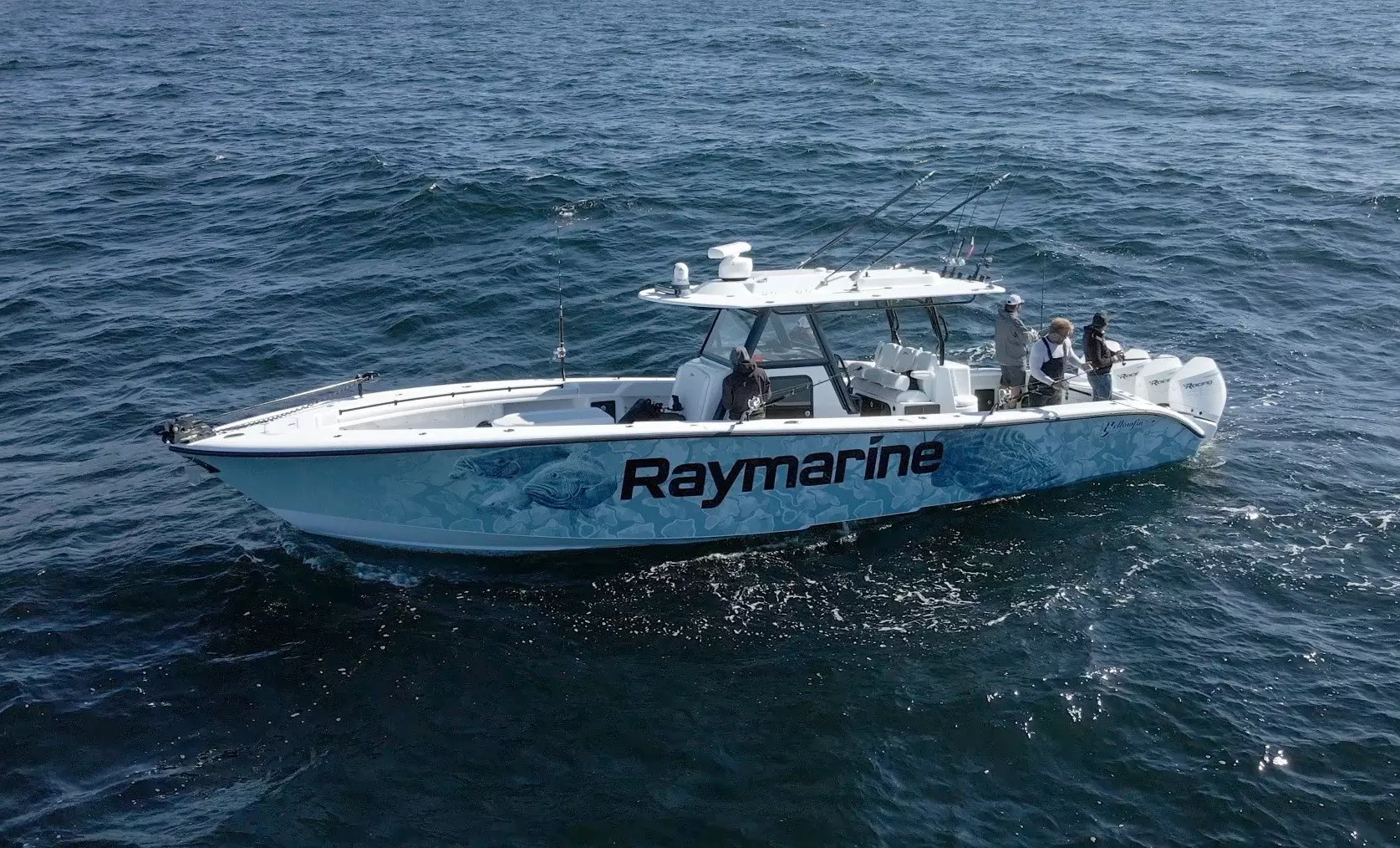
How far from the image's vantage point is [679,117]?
3111 cm

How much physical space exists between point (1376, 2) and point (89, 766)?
2161 inches

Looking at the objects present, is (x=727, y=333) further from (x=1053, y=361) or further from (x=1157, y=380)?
(x=1157, y=380)

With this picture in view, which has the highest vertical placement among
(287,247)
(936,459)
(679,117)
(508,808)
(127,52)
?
(127,52)

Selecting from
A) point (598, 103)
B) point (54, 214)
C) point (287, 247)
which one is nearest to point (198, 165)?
point (54, 214)

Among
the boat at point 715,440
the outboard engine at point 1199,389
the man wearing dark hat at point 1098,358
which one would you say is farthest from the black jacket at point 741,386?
the outboard engine at point 1199,389

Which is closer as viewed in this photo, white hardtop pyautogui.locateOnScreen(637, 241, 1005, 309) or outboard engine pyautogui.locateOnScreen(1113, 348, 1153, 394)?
white hardtop pyautogui.locateOnScreen(637, 241, 1005, 309)

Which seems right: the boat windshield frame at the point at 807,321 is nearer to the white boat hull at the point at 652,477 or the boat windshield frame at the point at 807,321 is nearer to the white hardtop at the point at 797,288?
the white hardtop at the point at 797,288

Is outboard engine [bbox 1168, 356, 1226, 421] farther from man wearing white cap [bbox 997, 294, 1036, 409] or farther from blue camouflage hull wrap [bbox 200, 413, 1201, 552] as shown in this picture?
man wearing white cap [bbox 997, 294, 1036, 409]

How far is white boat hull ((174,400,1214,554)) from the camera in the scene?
37.4ft

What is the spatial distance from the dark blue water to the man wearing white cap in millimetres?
1391

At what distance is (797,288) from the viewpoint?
13164mm

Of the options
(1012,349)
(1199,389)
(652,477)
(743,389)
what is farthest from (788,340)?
(1199,389)

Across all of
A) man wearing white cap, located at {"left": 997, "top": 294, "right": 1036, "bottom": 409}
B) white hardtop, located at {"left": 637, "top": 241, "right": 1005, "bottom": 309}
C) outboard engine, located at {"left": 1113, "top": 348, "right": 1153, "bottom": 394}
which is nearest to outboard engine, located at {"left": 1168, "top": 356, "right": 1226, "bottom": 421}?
outboard engine, located at {"left": 1113, "top": 348, "right": 1153, "bottom": 394}

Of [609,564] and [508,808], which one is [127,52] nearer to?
[609,564]
